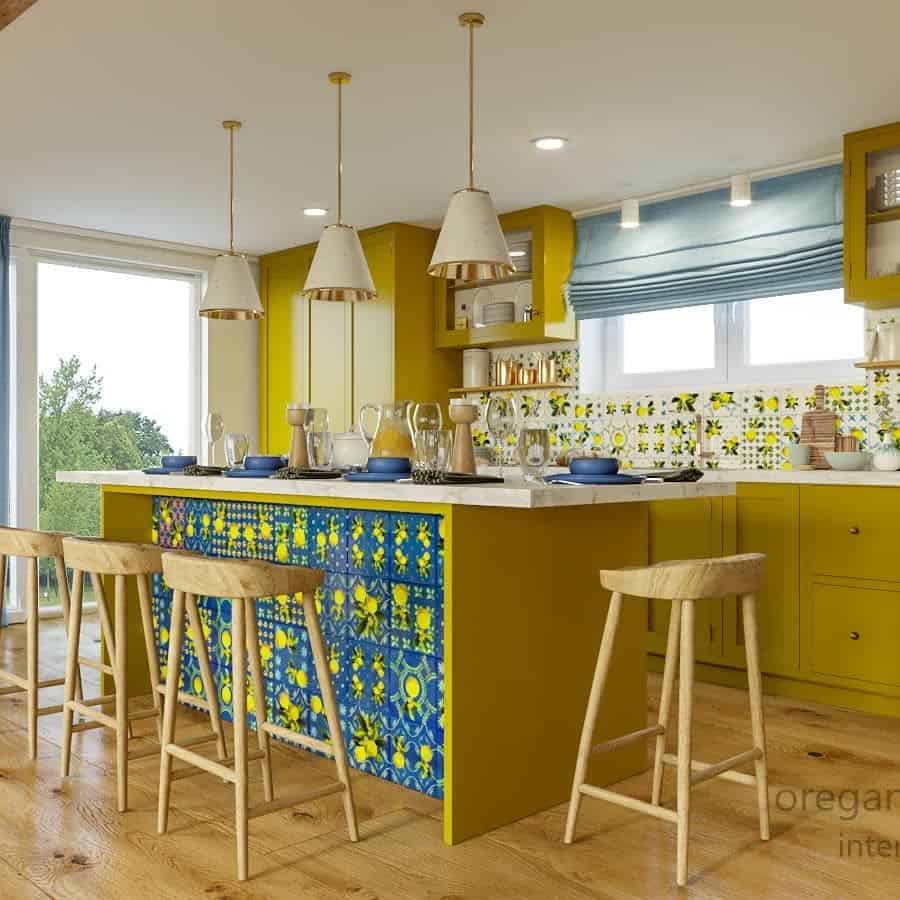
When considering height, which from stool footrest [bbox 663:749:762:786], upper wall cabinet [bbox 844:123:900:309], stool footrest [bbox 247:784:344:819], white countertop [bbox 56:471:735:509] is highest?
upper wall cabinet [bbox 844:123:900:309]

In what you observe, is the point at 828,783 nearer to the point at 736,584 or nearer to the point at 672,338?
the point at 736,584

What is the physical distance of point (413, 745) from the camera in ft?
8.89

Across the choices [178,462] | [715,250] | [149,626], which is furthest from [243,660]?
[715,250]

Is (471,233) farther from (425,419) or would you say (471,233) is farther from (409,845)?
(409,845)

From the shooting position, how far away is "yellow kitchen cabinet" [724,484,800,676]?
3.99 m

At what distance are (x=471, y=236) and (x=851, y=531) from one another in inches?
76.2

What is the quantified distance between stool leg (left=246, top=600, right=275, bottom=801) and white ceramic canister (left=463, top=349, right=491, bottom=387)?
342cm

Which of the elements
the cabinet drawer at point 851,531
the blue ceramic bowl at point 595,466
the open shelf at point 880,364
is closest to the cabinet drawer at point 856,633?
the cabinet drawer at point 851,531

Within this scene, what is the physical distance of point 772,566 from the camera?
13.3 feet

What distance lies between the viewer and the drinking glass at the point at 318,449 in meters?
3.27

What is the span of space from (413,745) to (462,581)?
559 mm

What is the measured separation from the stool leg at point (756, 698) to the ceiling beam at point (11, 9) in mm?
2589

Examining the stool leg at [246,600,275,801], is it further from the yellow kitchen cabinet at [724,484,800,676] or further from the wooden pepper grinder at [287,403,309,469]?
the yellow kitchen cabinet at [724,484,800,676]

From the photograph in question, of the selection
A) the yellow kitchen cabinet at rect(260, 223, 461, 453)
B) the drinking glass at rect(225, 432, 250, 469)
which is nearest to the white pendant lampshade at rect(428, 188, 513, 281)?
the drinking glass at rect(225, 432, 250, 469)
